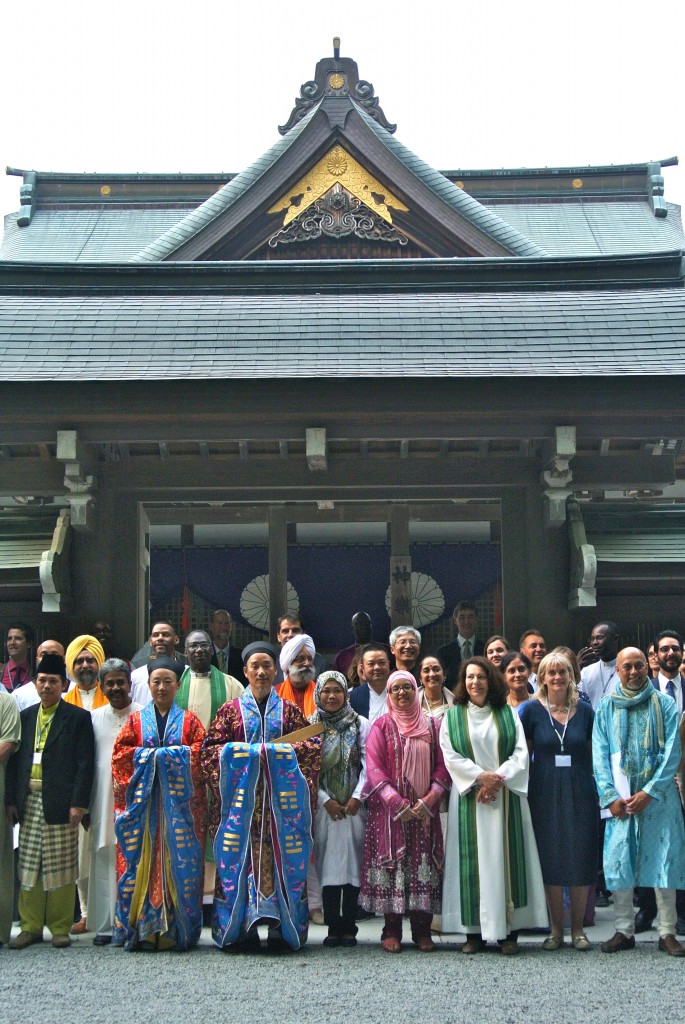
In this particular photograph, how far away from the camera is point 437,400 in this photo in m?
7.82

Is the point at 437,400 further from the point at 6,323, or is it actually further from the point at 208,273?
the point at 6,323

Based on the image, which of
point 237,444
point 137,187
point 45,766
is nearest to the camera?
point 45,766

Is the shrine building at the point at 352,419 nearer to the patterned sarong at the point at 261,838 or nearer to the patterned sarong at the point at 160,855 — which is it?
the patterned sarong at the point at 160,855

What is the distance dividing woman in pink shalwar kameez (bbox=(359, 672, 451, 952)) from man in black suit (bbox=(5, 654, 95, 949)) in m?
1.54

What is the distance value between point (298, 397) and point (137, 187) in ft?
35.3

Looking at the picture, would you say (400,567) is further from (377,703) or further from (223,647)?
(377,703)

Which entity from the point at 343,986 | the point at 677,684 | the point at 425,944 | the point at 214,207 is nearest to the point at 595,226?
the point at 214,207

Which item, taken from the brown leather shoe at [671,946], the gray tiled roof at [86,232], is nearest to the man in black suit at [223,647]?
the brown leather shoe at [671,946]

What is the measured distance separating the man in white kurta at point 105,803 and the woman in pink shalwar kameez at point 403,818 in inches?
55.9

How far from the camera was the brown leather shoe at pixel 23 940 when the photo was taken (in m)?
5.91

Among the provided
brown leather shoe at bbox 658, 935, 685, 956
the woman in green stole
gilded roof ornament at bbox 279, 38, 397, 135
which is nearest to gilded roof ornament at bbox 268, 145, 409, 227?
gilded roof ornament at bbox 279, 38, 397, 135

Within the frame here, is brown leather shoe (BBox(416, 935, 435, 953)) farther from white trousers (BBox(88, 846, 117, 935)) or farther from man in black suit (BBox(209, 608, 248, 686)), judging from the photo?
man in black suit (BBox(209, 608, 248, 686))

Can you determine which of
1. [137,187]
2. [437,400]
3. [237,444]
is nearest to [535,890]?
[437,400]

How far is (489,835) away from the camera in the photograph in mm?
5676
